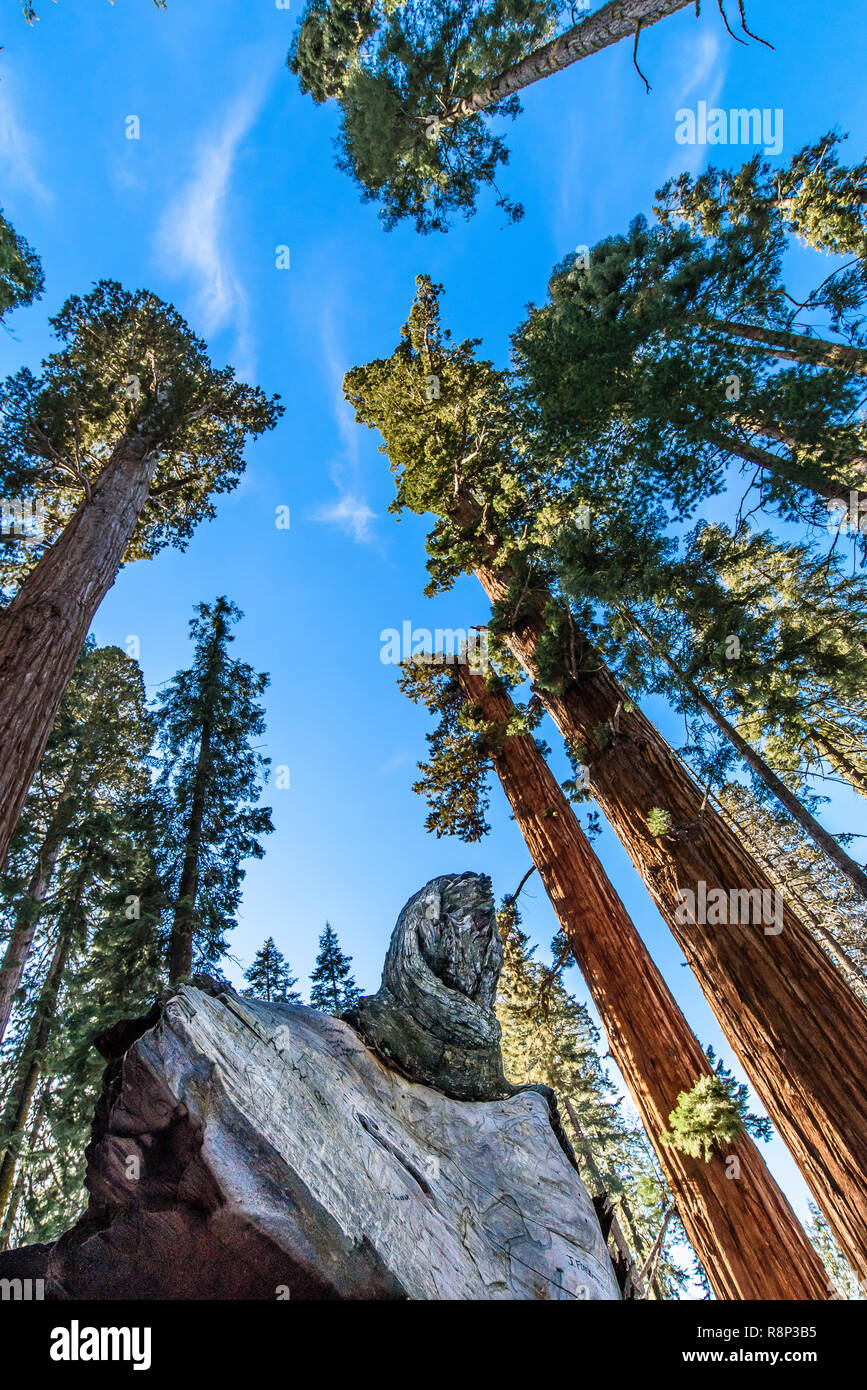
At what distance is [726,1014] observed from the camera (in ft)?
12.0

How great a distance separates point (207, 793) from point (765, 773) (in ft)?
31.3

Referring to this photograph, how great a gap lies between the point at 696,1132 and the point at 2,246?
10.6 meters

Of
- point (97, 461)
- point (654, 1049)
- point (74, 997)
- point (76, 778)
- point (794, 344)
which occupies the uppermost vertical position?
point (97, 461)

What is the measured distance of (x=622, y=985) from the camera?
5.02 m

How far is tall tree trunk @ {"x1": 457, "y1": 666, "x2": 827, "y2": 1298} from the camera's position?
11.6 ft

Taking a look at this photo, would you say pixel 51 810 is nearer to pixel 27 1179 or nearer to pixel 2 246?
pixel 27 1179

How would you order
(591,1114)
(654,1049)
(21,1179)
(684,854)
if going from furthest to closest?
(591,1114), (21,1179), (654,1049), (684,854)

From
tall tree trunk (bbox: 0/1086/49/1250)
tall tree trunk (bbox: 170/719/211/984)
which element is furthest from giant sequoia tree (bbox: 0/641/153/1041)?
tall tree trunk (bbox: 170/719/211/984)

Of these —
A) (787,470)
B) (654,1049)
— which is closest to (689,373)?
(787,470)

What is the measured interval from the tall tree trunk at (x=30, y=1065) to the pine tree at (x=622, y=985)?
9626mm

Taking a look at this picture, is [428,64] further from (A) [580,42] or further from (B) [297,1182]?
(B) [297,1182]

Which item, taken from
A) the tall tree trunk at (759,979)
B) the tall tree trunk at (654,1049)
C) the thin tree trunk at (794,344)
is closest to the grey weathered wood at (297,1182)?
the tall tree trunk at (759,979)

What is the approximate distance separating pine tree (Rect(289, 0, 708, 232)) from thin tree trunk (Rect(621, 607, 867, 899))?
6.82 m

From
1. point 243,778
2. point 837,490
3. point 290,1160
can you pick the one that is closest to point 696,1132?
point 290,1160
